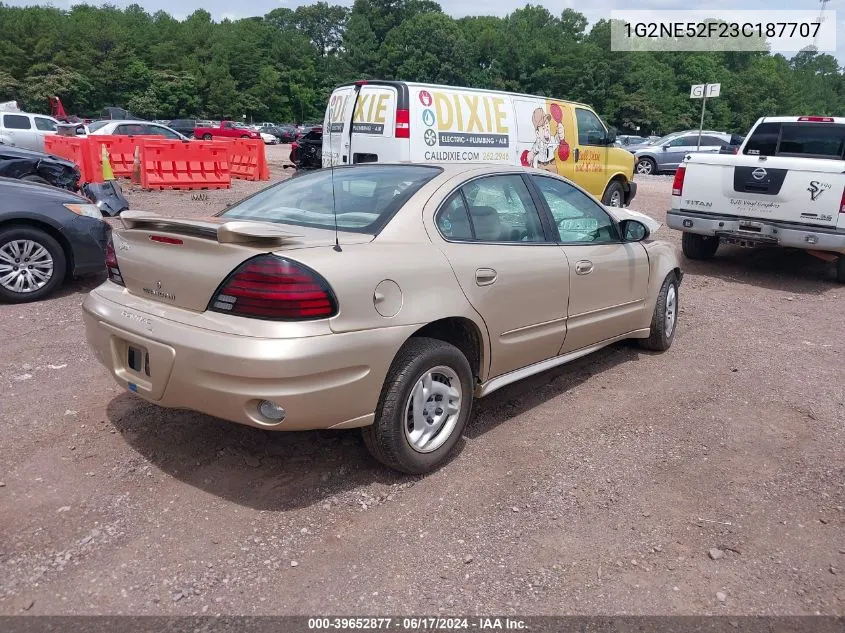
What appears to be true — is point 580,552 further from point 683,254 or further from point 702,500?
point 683,254

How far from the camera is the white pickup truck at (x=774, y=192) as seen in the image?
26.2 ft

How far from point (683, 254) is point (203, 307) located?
8.53 meters

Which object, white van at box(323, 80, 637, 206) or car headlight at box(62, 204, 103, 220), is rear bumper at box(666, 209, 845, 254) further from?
car headlight at box(62, 204, 103, 220)

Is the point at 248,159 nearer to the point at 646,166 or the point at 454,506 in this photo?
the point at 646,166

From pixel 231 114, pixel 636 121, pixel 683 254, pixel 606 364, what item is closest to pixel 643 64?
pixel 636 121

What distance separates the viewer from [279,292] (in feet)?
9.78

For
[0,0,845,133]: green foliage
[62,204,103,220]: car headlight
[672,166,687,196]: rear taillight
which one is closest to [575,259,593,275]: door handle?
[62,204,103,220]: car headlight

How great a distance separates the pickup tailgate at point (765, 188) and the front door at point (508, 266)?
518 cm

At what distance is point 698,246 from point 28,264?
8154 millimetres

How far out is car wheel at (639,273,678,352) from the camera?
555 cm

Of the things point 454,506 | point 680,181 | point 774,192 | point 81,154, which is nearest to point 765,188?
point 774,192

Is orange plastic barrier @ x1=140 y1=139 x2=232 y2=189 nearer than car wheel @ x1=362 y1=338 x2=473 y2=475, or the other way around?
car wheel @ x1=362 y1=338 x2=473 y2=475

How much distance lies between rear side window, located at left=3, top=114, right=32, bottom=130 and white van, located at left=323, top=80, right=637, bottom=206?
15.2m

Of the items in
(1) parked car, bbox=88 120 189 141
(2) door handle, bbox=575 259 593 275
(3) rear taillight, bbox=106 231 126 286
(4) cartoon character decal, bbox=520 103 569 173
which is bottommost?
(2) door handle, bbox=575 259 593 275
